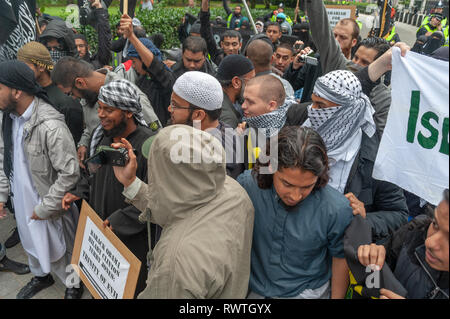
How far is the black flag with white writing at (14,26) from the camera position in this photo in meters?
3.88

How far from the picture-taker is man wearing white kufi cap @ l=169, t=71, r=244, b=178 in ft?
8.31

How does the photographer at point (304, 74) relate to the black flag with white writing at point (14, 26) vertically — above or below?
below

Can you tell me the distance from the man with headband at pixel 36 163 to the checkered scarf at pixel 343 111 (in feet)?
6.46

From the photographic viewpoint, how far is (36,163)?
2.83 metres

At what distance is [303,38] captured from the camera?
28.3ft

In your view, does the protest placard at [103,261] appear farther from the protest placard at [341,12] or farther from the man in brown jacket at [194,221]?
the protest placard at [341,12]

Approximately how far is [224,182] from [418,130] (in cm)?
104

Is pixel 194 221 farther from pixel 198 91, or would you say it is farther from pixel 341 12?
pixel 341 12

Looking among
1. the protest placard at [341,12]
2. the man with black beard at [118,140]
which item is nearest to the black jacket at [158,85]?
the man with black beard at [118,140]

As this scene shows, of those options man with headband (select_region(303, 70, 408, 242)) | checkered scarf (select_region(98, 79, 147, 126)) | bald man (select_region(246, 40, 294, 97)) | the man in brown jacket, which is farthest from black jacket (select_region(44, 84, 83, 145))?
man with headband (select_region(303, 70, 408, 242))

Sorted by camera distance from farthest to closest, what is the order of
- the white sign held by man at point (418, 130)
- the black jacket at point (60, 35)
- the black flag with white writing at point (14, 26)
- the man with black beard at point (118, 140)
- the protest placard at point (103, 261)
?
the black jacket at point (60, 35) < the black flag with white writing at point (14, 26) < the man with black beard at point (118, 140) < the protest placard at point (103, 261) < the white sign held by man at point (418, 130)

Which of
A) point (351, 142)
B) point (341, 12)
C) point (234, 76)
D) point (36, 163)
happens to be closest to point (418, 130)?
point (351, 142)

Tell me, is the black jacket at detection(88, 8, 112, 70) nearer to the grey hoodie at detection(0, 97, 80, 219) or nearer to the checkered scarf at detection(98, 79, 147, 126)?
the grey hoodie at detection(0, 97, 80, 219)
